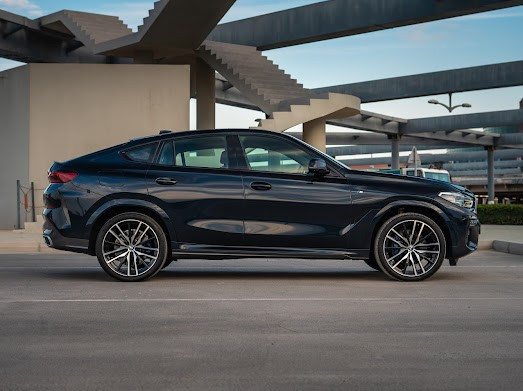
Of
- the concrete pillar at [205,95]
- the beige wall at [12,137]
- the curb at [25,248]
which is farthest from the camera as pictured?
the concrete pillar at [205,95]

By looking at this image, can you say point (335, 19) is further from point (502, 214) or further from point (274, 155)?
point (274, 155)

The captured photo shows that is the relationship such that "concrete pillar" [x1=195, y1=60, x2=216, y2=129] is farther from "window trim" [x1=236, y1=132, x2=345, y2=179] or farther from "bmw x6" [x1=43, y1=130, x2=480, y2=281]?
"bmw x6" [x1=43, y1=130, x2=480, y2=281]

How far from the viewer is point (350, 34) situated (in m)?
34.3

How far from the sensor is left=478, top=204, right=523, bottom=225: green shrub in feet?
105

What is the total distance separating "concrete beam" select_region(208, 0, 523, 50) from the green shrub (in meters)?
6.83

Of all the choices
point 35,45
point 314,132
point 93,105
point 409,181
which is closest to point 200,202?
point 409,181

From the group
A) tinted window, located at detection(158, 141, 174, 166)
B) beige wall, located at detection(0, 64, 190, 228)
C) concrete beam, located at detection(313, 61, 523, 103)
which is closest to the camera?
tinted window, located at detection(158, 141, 174, 166)

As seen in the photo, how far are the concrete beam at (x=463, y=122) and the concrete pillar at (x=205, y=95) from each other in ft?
85.3

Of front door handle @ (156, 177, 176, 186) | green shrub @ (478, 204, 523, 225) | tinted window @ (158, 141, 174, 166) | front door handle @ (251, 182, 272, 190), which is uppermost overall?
tinted window @ (158, 141, 174, 166)

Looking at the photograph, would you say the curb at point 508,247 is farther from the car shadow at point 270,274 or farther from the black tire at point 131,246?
the black tire at point 131,246

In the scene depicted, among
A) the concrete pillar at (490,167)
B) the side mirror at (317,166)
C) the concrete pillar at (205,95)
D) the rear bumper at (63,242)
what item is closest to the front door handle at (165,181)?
the rear bumper at (63,242)

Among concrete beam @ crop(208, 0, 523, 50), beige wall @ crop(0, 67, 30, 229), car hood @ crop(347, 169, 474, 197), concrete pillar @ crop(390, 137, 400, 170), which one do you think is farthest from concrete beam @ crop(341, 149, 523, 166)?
car hood @ crop(347, 169, 474, 197)

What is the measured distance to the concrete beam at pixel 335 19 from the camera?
29686 millimetres

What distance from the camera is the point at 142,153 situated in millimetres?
10531
